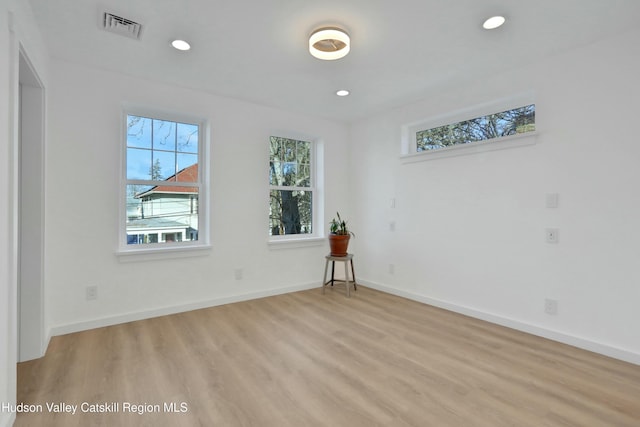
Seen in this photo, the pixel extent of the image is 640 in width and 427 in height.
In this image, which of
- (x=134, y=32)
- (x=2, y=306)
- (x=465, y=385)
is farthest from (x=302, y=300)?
(x=134, y=32)

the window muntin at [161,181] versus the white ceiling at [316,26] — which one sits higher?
Result: the white ceiling at [316,26]

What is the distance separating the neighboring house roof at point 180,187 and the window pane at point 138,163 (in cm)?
16

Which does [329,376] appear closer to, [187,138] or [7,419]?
[7,419]

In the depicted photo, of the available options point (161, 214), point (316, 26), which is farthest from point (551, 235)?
point (161, 214)

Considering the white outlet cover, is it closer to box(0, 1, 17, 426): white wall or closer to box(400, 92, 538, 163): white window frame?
box(400, 92, 538, 163): white window frame

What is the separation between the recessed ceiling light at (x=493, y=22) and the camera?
2146mm

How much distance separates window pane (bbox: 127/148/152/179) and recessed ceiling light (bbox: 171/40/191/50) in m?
1.23

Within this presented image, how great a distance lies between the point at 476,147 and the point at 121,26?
3.26m

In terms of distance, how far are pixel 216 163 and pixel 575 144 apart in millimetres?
3435

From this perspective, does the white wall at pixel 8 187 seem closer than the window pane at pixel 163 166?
Yes

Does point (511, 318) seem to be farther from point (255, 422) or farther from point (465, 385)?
point (255, 422)

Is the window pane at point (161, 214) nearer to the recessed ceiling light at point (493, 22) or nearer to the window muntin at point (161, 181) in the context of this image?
the window muntin at point (161, 181)

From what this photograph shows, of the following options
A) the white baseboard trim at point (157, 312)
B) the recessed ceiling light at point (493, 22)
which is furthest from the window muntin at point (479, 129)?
the white baseboard trim at point (157, 312)

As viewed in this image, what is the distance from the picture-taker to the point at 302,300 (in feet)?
12.5
